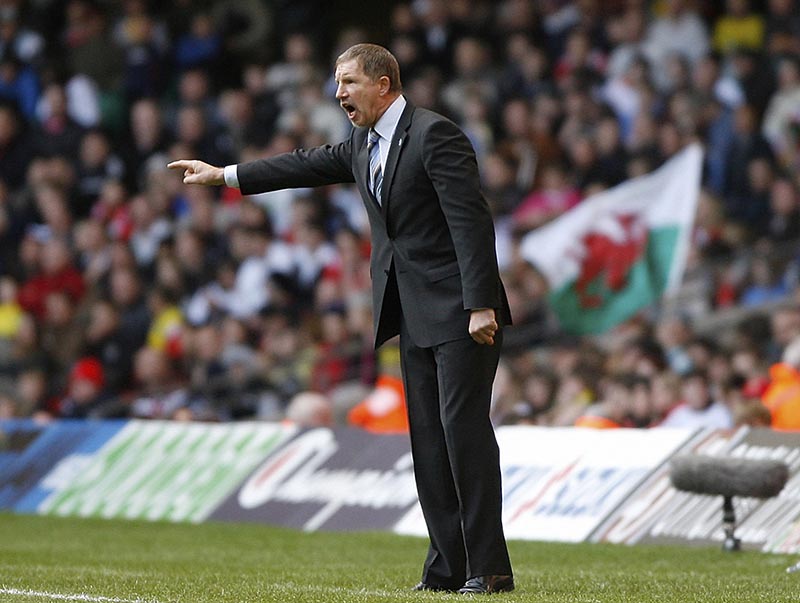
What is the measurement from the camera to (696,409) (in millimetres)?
12977

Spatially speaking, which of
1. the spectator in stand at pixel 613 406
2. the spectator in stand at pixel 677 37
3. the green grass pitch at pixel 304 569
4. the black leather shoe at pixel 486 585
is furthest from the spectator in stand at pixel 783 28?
the black leather shoe at pixel 486 585

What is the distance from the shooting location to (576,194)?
54.8 feet

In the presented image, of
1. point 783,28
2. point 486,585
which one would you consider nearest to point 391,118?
point 486,585

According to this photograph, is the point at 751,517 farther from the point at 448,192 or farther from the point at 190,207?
the point at 190,207

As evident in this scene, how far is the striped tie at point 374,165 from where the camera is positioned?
7.20m

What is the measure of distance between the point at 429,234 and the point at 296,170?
2.44 ft

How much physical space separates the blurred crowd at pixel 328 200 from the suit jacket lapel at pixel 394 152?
5.57 meters

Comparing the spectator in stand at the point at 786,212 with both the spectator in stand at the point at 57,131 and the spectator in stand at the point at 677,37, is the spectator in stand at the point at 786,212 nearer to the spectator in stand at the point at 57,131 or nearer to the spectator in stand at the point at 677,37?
the spectator in stand at the point at 677,37

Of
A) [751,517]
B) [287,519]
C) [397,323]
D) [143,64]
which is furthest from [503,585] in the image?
[143,64]

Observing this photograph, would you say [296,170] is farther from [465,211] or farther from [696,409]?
[696,409]

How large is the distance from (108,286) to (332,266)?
110 inches

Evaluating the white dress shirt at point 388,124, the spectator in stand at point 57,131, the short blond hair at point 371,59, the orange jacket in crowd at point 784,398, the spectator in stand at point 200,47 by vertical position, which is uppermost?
the short blond hair at point 371,59

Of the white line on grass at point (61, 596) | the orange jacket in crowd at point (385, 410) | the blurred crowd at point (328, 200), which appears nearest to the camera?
the white line on grass at point (61, 596)

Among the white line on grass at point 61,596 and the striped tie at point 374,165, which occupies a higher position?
the striped tie at point 374,165
